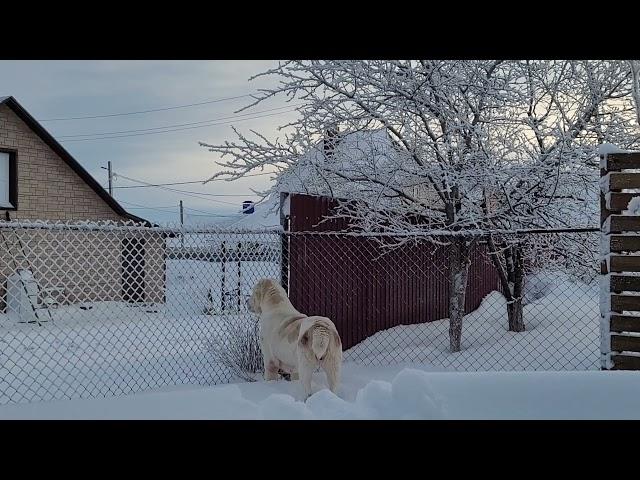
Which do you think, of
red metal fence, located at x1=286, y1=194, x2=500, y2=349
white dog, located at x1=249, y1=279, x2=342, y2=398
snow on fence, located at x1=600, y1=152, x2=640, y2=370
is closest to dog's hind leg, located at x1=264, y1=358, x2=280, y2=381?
white dog, located at x1=249, y1=279, x2=342, y2=398

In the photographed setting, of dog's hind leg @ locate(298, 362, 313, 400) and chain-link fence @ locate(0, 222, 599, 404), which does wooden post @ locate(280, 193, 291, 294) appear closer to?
chain-link fence @ locate(0, 222, 599, 404)

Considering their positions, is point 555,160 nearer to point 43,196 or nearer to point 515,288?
point 515,288

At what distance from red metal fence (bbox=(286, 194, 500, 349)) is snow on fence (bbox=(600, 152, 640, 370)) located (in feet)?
8.53

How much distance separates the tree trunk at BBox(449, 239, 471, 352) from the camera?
6.38m

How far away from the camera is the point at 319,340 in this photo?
179 inches

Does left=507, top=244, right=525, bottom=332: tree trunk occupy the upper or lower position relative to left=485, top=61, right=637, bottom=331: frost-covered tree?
lower

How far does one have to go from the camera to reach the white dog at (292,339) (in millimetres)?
4586

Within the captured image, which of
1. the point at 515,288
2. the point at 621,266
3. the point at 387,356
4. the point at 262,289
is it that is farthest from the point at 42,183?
the point at 621,266

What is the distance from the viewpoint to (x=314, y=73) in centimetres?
665

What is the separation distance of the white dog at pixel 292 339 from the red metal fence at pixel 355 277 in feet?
1.73

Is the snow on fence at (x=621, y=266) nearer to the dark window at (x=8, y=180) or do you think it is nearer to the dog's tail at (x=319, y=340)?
the dog's tail at (x=319, y=340)

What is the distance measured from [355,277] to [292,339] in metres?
1.97
